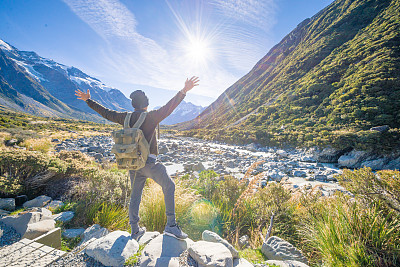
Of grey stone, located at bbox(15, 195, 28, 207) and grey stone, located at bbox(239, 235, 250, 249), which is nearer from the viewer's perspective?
grey stone, located at bbox(239, 235, 250, 249)

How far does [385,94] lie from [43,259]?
22600mm

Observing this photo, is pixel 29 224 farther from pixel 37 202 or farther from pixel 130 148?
pixel 130 148

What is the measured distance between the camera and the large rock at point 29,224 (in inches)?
92.0

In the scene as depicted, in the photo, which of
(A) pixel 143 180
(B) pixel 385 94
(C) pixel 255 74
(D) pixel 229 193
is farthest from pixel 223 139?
(C) pixel 255 74

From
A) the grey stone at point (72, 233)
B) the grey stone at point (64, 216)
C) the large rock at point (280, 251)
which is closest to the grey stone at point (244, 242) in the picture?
the large rock at point (280, 251)

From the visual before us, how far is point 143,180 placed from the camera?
249 cm

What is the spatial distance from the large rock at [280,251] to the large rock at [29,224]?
3463 millimetres

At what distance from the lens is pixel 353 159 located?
959 centimetres

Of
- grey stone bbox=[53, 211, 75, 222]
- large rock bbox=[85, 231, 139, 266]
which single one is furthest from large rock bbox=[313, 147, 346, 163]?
grey stone bbox=[53, 211, 75, 222]

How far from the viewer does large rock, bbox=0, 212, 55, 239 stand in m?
2.34

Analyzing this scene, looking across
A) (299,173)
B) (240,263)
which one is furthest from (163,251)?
(299,173)

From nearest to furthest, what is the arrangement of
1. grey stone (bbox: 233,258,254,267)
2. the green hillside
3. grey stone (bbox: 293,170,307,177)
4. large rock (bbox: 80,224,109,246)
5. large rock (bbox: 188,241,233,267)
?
1. large rock (bbox: 188,241,233,267)
2. grey stone (bbox: 233,258,254,267)
3. large rock (bbox: 80,224,109,246)
4. grey stone (bbox: 293,170,307,177)
5. the green hillside

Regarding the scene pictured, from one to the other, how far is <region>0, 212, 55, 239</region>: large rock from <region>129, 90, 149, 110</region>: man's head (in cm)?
240

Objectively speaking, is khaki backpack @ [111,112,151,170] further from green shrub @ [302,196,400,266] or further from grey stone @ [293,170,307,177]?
grey stone @ [293,170,307,177]
